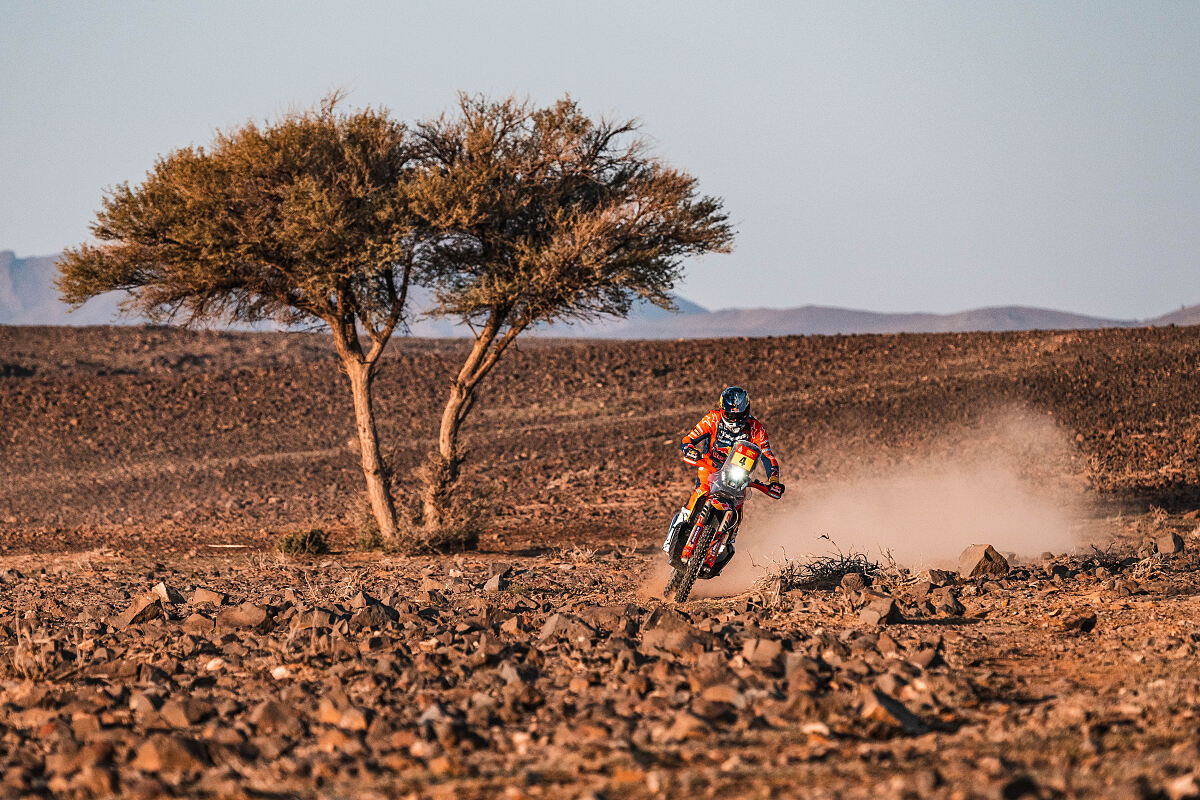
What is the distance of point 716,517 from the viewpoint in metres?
10.6

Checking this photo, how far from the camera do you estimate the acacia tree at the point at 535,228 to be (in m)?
15.4

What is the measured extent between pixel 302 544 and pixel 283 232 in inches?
187

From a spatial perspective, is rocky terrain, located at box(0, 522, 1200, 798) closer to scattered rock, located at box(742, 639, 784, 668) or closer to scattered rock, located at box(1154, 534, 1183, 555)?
scattered rock, located at box(742, 639, 784, 668)

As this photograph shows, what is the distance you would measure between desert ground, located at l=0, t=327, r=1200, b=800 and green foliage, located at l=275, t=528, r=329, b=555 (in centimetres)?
36

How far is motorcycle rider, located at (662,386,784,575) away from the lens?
34.8 ft

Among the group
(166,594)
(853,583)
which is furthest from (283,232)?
(853,583)

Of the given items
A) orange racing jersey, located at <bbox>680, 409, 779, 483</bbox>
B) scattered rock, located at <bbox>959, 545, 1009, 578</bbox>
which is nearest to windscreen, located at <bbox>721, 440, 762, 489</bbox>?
orange racing jersey, located at <bbox>680, 409, 779, 483</bbox>

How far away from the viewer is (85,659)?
26.3 ft

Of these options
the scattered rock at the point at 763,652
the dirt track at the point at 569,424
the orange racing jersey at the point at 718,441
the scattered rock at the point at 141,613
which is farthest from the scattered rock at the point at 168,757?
the dirt track at the point at 569,424

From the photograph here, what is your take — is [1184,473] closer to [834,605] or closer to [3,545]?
[834,605]

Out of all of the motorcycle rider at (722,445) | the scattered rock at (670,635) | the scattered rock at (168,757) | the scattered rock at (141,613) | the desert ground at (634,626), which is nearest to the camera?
the desert ground at (634,626)

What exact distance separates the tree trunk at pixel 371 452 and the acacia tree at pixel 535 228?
1.93 feet

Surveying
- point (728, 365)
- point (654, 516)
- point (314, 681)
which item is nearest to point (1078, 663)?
point (314, 681)

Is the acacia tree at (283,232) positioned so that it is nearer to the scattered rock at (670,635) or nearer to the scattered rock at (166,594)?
the scattered rock at (166,594)
